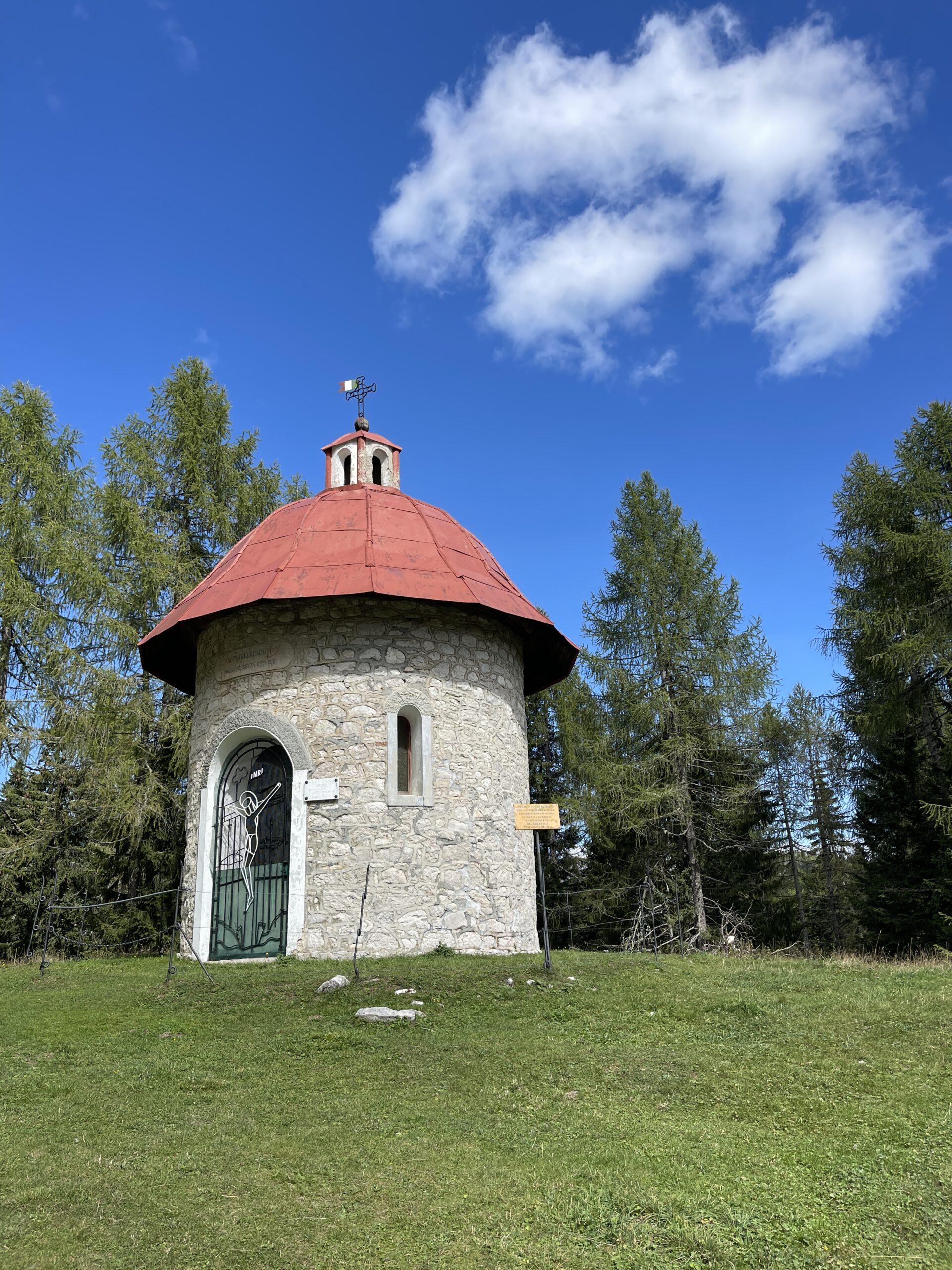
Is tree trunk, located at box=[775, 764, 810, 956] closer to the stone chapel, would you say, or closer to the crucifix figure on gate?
the stone chapel

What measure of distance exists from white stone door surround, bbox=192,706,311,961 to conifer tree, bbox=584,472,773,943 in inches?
375

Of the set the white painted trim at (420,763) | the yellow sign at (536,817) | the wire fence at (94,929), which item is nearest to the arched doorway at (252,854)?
the white painted trim at (420,763)

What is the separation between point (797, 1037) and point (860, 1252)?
11.6ft

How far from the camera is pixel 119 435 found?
72.9ft

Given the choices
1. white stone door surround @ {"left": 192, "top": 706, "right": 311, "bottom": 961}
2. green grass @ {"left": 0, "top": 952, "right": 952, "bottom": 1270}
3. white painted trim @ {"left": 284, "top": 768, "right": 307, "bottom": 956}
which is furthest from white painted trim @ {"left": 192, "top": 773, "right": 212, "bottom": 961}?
green grass @ {"left": 0, "top": 952, "right": 952, "bottom": 1270}

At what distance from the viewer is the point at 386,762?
11.9m

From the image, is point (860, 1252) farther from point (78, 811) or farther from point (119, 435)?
point (119, 435)

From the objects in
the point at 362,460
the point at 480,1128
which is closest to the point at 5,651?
the point at 362,460

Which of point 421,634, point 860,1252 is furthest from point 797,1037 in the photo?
point 421,634

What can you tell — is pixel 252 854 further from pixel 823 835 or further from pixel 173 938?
pixel 823 835

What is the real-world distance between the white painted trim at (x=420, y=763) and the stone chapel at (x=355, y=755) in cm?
2

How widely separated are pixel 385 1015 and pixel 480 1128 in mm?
2523

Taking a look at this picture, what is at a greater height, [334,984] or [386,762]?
[386,762]

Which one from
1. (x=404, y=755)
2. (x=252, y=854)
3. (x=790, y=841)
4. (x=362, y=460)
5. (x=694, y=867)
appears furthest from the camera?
(x=790, y=841)
